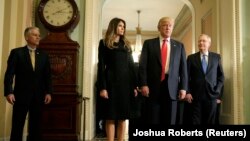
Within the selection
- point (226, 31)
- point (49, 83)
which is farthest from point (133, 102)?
point (226, 31)

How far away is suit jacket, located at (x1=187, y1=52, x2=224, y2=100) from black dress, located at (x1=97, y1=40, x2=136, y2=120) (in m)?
0.89

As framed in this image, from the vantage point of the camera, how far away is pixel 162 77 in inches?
104

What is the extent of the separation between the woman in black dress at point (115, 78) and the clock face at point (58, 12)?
1.29m

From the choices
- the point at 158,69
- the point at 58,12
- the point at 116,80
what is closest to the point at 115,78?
the point at 116,80

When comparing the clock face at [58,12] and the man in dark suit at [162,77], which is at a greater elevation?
the clock face at [58,12]

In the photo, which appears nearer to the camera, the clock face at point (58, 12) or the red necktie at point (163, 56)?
the red necktie at point (163, 56)

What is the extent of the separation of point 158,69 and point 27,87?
1.19m

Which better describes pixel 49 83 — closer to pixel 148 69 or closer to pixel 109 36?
pixel 109 36

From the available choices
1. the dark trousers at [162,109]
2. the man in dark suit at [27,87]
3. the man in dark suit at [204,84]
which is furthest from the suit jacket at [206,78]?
the man in dark suit at [27,87]

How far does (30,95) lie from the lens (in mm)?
2924

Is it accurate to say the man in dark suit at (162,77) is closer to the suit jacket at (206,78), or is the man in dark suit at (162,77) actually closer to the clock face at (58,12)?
the suit jacket at (206,78)

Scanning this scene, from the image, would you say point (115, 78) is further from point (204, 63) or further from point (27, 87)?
point (204, 63)

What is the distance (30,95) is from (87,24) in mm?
1541

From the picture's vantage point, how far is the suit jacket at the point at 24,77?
2.89 metres
